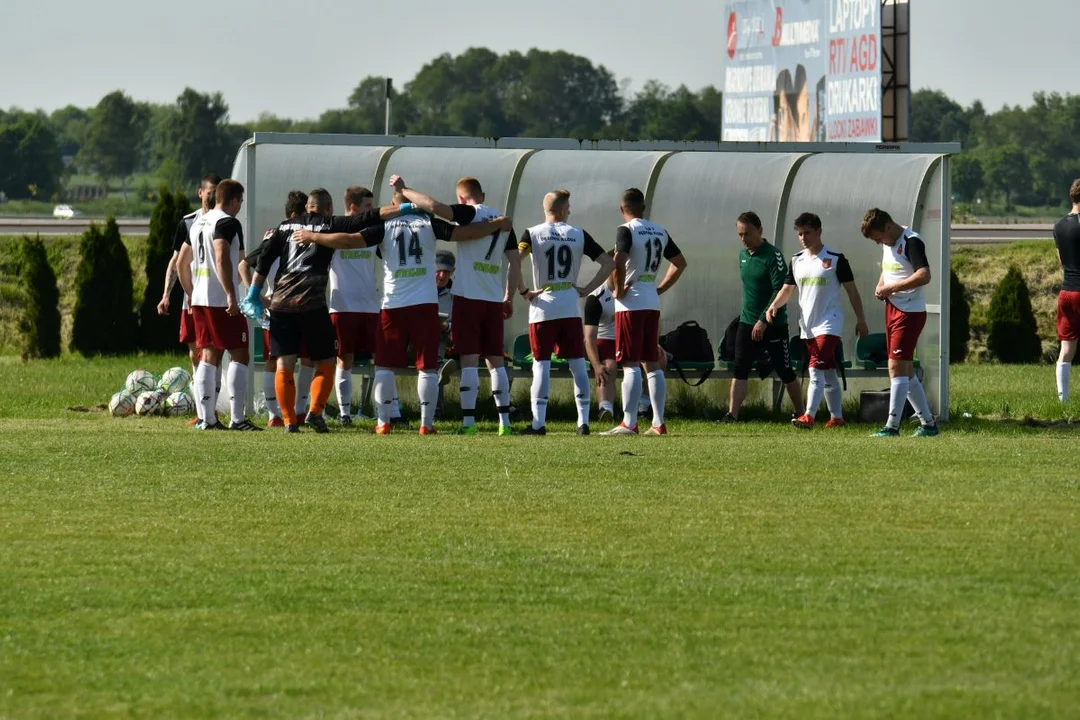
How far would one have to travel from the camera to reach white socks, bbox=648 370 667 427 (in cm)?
1435

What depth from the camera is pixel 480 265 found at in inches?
543

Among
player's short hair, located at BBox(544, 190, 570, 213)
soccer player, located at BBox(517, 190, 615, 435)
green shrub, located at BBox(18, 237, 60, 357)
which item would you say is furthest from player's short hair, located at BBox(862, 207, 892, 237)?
green shrub, located at BBox(18, 237, 60, 357)

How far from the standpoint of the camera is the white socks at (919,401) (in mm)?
13844

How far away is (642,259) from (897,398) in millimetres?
2256

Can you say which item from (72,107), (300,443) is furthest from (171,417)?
(72,107)

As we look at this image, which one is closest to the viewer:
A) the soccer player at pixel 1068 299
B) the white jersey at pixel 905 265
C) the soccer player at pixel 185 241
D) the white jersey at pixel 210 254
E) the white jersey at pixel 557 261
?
the white jersey at pixel 905 265

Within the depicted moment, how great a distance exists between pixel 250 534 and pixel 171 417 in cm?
820

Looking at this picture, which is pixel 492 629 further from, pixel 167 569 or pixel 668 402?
pixel 668 402

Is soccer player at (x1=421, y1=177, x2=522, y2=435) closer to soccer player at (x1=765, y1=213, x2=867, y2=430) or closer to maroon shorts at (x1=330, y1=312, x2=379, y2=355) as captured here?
maroon shorts at (x1=330, y1=312, x2=379, y2=355)

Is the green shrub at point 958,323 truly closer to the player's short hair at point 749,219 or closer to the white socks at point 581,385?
the player's short hair at point 749,219

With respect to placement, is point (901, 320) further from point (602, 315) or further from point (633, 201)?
point (602, 315)

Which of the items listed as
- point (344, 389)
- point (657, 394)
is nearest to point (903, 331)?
point (657, 394)

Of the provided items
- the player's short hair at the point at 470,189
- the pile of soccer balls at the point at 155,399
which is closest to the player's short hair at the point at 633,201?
the player's short hair at the point at 470,189

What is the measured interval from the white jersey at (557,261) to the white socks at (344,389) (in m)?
1.97
